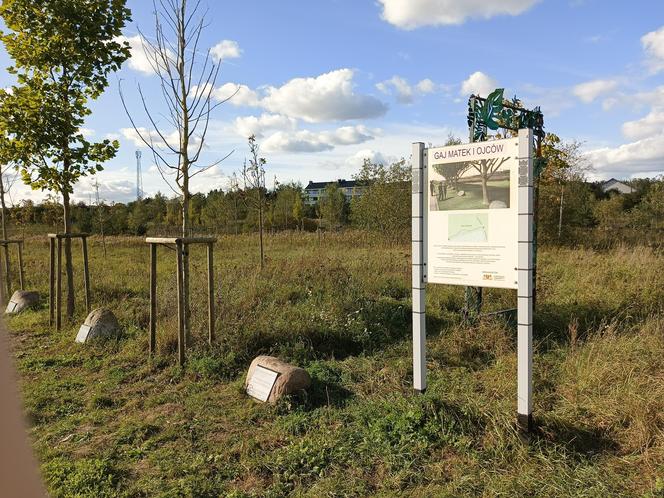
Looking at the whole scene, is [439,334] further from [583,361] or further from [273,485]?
[273,485]

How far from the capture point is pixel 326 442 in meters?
3.96

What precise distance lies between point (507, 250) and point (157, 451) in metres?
3.20

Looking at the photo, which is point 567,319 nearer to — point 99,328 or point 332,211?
point 99,328

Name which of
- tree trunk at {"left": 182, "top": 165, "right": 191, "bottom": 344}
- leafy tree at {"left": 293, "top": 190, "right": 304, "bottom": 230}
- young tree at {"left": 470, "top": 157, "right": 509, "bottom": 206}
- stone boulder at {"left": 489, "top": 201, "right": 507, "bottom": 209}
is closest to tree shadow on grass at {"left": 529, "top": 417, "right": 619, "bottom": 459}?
stone boulder at {"left": 489, "top": 201, "right": 507, "bottom": 209}

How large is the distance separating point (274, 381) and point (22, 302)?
24.5ft

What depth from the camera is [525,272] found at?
153 inches

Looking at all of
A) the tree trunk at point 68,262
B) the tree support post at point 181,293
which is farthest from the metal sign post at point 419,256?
the tree trunk at point 68,262

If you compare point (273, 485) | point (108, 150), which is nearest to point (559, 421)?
point (273, 485)

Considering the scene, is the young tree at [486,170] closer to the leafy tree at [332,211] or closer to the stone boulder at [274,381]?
the stone boulder at [274,381]

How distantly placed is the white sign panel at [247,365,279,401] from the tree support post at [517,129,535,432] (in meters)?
2.25

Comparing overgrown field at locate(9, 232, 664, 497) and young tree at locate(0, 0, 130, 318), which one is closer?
overgrown field at locate(9, 232, 664, 497)

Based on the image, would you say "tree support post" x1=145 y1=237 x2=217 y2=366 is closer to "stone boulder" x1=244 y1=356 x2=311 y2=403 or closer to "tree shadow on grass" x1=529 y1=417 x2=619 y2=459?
"stone boulder" x1=244 y1=356 x2=311 y2=403

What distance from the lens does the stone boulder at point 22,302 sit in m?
9.78

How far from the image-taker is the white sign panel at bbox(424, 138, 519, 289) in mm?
4004
